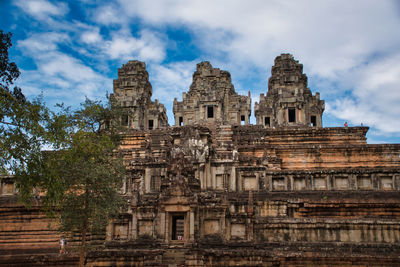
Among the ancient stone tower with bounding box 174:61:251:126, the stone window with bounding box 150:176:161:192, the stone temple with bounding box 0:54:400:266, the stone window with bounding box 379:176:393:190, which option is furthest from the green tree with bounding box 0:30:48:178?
the ancient stone tower with bounding box 174:61:251:126

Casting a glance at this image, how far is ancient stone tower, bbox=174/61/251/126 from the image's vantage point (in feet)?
201

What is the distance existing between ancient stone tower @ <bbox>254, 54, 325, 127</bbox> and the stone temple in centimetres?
1617

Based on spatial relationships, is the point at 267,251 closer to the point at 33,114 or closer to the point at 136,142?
the point at 33,114

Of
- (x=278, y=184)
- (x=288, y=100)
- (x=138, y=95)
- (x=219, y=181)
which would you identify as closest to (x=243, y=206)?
(x=278, y=184)

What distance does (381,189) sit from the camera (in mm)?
29938

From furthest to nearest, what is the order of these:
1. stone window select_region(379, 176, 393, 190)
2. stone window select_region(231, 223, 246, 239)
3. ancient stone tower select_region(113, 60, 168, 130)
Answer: ancient stone tower select_region(113, 60, 168, 130) → stone window select_region(379, 176, 393, 190) → stone window select_region(231, 223, 246, 239)

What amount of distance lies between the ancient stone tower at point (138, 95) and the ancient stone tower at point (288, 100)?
16395 mm

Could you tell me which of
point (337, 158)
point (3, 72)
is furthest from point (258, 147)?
point (3, 72)

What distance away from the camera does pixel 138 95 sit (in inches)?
2611

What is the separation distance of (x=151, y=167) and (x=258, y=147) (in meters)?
10.3

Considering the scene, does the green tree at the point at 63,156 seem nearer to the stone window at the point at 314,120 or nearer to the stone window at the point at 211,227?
the stone window at the point at 211,227

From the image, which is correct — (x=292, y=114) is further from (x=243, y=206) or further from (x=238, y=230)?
(x=238, y=230)

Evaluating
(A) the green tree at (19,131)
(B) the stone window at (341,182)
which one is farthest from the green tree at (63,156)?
(B) the stone window at (341,182)

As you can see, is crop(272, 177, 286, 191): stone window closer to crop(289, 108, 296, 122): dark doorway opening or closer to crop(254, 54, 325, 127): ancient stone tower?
crop(254, 54, 325, 127): ancient stone tower
